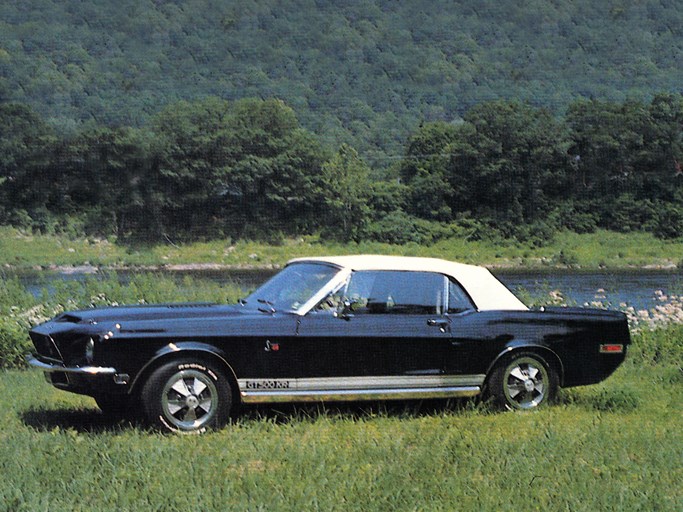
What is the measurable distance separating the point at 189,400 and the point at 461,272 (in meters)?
2.14

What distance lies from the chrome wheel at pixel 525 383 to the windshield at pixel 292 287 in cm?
137

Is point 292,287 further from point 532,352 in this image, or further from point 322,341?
point 532,352

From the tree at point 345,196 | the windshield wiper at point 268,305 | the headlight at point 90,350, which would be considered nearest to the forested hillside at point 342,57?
the tree at point 345,196

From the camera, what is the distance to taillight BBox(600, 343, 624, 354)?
7.95 m

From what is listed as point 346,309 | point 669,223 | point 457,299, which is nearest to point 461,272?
point 457,299

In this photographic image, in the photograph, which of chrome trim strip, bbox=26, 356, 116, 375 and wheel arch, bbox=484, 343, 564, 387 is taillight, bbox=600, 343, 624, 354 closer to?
wheel arch, bbox=484, 343, 564, 387

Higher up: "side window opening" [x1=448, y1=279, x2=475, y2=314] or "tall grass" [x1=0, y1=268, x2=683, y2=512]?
"side window opening" [x1=448, y1=279, x2=475, y2=314]

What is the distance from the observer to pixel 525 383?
304 inches

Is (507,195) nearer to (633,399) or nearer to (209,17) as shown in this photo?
(633,399)

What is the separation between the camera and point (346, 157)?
45781 mm

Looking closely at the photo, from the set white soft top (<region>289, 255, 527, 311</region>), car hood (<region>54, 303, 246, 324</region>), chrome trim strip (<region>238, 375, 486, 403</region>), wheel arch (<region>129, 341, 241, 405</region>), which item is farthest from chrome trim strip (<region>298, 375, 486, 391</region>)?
car hood (<region>54, 303, 246, 324</region>)

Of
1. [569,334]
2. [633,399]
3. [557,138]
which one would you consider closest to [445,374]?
[569,334]

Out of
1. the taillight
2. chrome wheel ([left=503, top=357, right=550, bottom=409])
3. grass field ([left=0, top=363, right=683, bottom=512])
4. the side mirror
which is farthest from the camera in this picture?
the taillight

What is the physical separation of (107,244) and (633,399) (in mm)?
38931
